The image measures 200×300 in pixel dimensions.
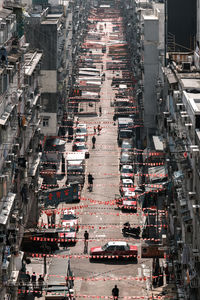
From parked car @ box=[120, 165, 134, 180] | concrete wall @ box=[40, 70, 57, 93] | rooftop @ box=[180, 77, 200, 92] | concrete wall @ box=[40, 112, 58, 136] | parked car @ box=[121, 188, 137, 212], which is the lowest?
parked car @ box=[120, 165, 134, 180]

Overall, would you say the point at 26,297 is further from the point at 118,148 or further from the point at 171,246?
the point at 118,148

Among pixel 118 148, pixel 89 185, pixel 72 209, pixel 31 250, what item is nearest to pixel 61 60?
pixel 118 148

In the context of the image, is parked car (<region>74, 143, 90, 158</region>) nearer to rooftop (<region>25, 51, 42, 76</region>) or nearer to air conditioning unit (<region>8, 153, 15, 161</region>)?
rooftop (<region>25, 51, 42, 76</region>)

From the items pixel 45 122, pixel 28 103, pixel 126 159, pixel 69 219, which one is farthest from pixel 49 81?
pixel 28 103

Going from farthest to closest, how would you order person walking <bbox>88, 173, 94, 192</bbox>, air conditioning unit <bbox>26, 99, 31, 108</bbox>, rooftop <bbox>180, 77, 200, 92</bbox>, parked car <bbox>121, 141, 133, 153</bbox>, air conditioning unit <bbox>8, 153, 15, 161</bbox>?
parked car <bbox>121, 141, 133, 153</bbox>, person walking <bbox>88, 173, 94, 192</bbox>, air conditioning unit <bbox>26, 99, 31, 108</bbox>, rooftop <bbox>180, 77, 200, 92</bbox>, air conditioning unit <bbox>8, 153, 15, 161</bbox>

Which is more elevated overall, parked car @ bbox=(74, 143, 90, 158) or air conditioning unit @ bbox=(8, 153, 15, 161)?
air conditioning unit @ bbox=(8, 153, 15, 161)

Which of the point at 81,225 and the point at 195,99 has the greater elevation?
the point at 195,99

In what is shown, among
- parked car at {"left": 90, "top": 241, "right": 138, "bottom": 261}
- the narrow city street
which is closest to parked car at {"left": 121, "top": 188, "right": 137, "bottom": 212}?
the narrow city street
